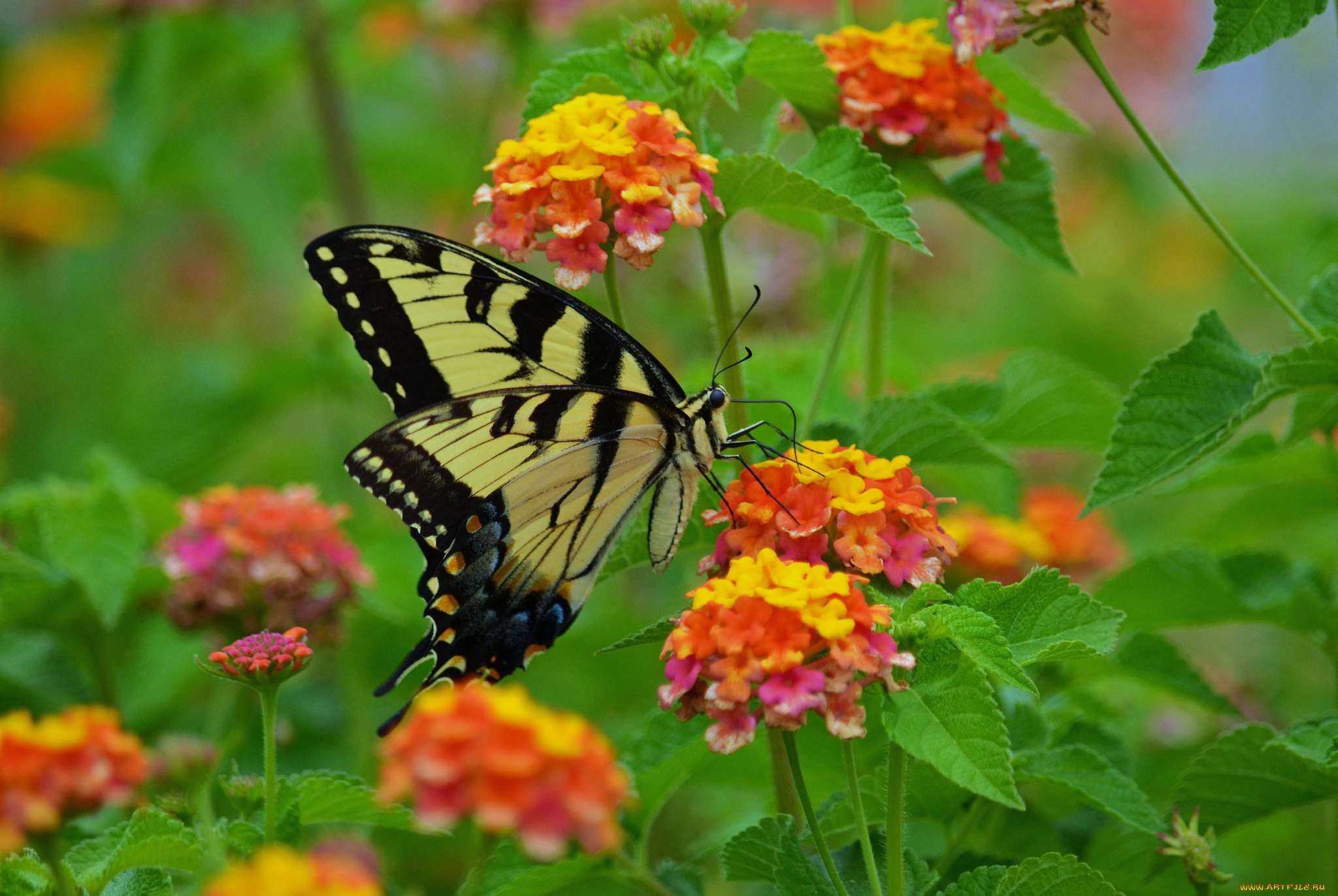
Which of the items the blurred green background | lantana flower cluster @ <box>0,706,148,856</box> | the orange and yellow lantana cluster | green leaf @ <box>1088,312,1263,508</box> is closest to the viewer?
the orange and yellow lantana cluster

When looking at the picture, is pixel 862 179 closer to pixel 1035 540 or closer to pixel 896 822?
pixel 896 822

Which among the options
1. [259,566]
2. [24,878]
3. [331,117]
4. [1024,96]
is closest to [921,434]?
[1024,96]

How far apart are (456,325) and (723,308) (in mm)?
358

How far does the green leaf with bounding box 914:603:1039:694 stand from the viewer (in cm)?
116

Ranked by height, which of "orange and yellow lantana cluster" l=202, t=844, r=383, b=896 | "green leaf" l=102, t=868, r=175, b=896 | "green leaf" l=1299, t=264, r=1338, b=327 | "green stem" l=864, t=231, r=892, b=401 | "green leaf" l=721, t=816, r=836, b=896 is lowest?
"green leaf" l=721, t=816, r=836, b=896

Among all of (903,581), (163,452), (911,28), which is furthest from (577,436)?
(163,452)

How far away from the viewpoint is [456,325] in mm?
1681

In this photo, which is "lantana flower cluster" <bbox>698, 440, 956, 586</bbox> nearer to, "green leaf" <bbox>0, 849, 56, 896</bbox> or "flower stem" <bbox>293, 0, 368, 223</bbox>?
"green leaf" <bbox>0, 849, 56, 896</bbox>

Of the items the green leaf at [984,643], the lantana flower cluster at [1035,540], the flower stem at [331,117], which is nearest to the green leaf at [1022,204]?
the lantana flower cluster at [1035,540]

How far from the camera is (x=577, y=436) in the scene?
175 cm

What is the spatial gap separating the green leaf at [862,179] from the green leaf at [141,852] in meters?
0.94

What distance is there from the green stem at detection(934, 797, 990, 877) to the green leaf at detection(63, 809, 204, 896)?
82 cm

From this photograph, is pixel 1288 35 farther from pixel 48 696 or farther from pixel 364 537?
pixel 48 696

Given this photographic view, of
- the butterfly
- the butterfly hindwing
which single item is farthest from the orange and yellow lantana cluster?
the butterfly hindwing
